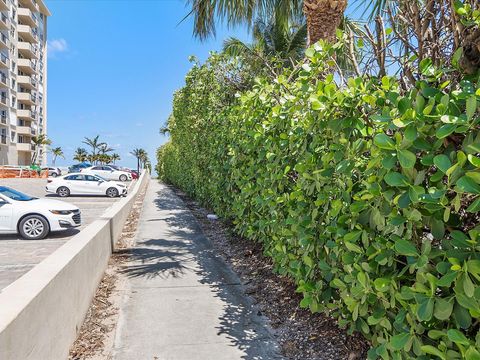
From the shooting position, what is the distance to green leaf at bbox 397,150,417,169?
78.8 inches

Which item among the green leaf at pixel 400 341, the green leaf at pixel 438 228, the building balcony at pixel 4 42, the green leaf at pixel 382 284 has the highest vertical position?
the building balcony at pixel 4 42

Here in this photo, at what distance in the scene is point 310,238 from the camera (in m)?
3.58

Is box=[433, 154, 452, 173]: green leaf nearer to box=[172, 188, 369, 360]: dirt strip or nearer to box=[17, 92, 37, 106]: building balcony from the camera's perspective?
box=[172, 188, 369, 360]: dirt strip

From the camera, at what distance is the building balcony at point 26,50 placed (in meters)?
55.1

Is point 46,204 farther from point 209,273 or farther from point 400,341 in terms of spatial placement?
point 400,341

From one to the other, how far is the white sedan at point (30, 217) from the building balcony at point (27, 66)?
5466 cm

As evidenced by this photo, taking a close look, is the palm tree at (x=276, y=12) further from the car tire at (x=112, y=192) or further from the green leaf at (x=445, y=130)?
the car tire at (x=112, y=192)

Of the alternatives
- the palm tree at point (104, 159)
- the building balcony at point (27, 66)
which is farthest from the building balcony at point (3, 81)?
the palm tree at point (104, 159)

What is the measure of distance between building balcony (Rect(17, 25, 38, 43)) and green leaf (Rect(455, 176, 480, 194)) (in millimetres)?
65497

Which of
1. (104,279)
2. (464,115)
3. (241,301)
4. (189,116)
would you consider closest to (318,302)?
(241,301)

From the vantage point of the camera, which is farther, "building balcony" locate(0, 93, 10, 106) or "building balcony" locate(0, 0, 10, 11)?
"building balcony" locate(0, 93, 10, 106)

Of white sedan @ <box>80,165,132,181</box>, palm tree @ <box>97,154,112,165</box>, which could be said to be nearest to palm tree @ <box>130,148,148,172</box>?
palm tree @ <box>97,154,112,165</box>

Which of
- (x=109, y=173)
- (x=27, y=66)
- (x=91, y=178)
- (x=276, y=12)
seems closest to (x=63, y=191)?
(x=91, y=178)

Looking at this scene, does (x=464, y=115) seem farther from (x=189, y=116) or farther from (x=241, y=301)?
(x=189, y=116)
